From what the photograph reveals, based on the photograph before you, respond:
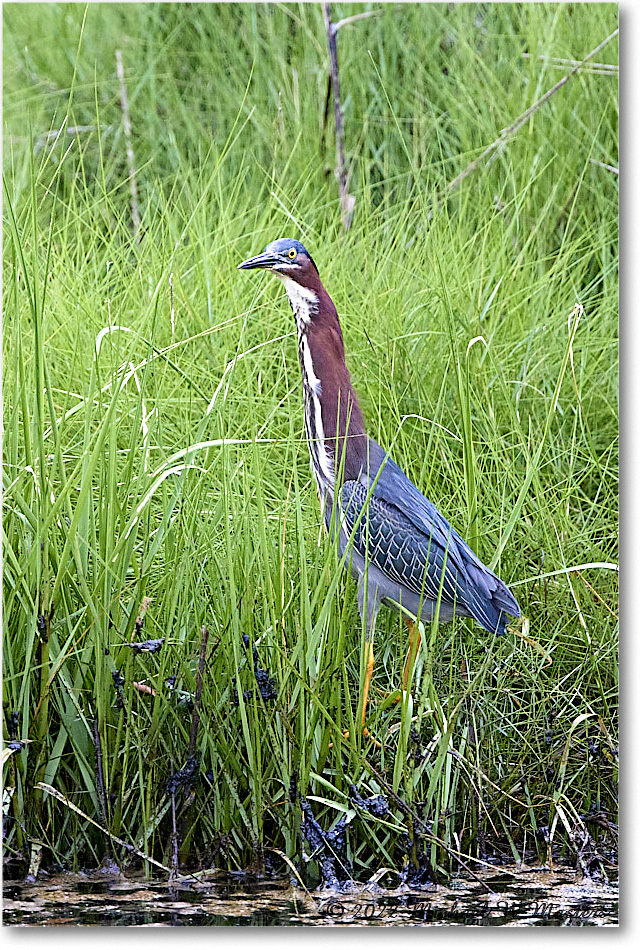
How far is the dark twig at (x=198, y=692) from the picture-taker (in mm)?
1673

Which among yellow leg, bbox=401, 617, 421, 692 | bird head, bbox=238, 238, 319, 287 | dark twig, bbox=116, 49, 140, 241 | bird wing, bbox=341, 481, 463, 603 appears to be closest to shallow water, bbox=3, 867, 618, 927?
yellow leg, bbox=401, 617, 421, 692

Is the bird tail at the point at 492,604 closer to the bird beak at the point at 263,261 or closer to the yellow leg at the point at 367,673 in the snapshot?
the yellow leg at the point at 367,673

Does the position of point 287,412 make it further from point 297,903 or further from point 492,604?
point 297,903

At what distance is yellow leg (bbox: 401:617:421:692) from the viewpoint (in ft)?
5.73

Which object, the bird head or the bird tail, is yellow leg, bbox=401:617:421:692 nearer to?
the bird tail

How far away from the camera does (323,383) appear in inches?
73.2

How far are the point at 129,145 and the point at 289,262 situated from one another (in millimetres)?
426

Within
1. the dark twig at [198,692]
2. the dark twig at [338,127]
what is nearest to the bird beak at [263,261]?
the dark twig at [338,127]

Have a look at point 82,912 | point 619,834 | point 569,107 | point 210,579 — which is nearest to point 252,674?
point 210,579

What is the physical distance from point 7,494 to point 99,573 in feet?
0.74

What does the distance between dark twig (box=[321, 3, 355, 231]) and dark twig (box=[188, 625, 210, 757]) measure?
0.83 metres

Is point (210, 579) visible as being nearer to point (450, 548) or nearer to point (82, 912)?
point (450, 548)

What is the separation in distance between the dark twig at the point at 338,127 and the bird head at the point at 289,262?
0.12 meters

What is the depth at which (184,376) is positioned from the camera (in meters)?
1.84
